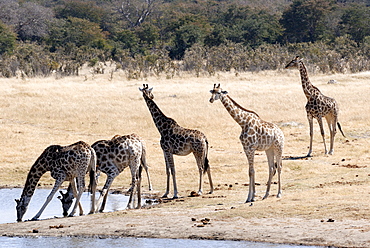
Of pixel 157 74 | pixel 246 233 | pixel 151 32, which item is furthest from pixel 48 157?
pixel 151 32

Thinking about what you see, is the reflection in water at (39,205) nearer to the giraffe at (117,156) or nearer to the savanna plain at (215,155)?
the giraffe at (117,156)

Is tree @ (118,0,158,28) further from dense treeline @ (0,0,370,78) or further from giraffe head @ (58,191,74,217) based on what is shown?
giraffe head @ (58,191,74,217)

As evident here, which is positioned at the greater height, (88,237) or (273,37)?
(273,37)

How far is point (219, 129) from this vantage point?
79.0 ft

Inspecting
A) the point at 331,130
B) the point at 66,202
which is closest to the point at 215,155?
the point at 331,130

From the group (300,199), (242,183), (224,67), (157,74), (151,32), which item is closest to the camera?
(300,199)

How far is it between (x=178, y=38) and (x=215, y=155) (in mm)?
36339

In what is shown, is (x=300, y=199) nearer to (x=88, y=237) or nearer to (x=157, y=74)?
(x=88, y=237)

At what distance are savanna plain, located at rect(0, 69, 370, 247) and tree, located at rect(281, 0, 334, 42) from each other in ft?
71.6

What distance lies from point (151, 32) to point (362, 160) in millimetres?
42974

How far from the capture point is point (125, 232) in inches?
410

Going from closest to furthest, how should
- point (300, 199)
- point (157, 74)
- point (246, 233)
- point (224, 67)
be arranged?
point (246, 233), point (300, 199), point (157, 74), point (224, 67)

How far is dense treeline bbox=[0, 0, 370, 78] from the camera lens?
139 ft

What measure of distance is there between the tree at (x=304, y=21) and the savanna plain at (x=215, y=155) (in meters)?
21.8
